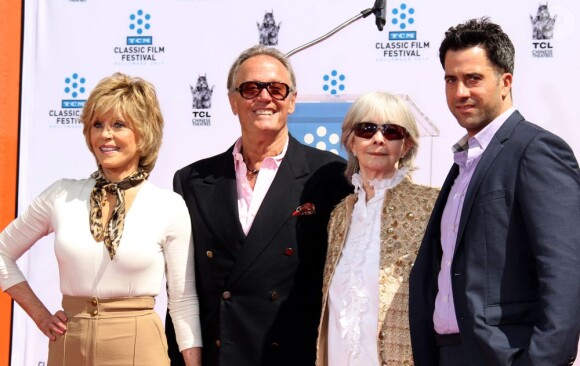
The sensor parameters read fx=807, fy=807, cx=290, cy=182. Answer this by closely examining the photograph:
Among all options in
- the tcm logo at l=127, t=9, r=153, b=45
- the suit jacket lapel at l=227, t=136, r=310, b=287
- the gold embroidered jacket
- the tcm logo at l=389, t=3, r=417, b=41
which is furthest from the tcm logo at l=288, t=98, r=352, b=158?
Result: the gold embroidered jacket

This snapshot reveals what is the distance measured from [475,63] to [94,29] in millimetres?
2744

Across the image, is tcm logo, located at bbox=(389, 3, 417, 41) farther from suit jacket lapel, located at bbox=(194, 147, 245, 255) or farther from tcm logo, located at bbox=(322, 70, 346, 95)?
suit jacket lapel, located at bbox=(194, 147, 245, 255)

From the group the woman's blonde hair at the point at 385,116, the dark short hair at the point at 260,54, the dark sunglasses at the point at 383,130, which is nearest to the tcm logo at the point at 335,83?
the dark short hair at the point at 260,54

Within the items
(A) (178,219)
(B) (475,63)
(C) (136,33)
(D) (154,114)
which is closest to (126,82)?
(D) (154,114)

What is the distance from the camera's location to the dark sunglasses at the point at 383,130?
9.84 feet

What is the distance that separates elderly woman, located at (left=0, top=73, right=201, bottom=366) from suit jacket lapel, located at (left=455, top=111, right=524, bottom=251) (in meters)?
1.13

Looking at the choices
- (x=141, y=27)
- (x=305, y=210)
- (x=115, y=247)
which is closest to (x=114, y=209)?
(x=115, y=247)

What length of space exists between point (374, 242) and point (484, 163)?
0.72m

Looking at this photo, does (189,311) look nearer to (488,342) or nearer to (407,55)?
(488,342)

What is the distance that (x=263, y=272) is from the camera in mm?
3066

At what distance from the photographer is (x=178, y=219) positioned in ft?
9.86

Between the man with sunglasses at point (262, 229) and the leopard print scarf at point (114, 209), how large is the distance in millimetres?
333

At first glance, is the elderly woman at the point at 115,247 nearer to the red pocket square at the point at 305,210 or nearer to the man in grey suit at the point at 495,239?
the red pocket square at the point at 305,210

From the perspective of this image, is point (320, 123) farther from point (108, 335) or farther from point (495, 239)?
point (495, 239)
